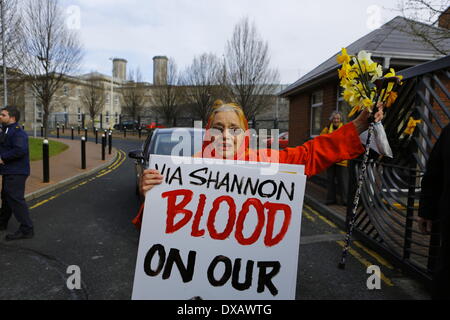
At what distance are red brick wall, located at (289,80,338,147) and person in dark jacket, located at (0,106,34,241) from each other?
883 cm

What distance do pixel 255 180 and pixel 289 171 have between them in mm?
191

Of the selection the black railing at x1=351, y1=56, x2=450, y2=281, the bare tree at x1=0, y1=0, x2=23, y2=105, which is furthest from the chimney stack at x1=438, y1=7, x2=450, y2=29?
the bare tree at x1=0, y1=0, x2=23, y2=105

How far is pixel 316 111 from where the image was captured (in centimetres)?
1304

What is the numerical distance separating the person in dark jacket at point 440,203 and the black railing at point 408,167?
50.9 inches

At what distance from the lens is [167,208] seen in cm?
178

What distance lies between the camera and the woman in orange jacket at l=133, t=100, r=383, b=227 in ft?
6.01

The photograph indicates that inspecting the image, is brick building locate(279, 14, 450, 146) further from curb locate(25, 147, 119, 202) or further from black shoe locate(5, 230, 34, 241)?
curb locate(25, 147, 119, 202)

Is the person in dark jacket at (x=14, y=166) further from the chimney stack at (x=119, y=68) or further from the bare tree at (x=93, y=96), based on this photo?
the chimney stack at (x=119, y=68)

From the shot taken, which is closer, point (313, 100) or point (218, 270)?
point (218, 270)

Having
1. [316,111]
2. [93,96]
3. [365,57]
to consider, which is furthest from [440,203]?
[93,96]

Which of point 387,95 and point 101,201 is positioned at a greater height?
point 387,95
